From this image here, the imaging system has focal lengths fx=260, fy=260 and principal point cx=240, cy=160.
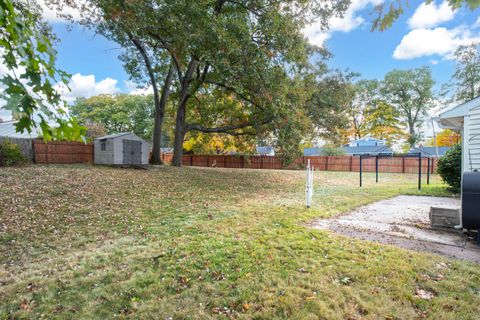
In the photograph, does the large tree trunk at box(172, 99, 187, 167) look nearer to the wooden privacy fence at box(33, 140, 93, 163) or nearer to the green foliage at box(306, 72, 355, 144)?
the wooden privacy fence at box(33, 140, 93, 163)

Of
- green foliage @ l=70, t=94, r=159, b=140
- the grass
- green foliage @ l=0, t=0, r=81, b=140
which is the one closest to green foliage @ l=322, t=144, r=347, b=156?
the grass

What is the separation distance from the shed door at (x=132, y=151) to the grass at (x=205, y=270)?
10095 mm

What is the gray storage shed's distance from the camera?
14.6m

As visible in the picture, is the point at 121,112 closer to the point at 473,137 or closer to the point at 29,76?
the point at 473,137

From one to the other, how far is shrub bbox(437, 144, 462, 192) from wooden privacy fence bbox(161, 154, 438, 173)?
28.3ft

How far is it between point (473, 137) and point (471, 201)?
185 centimetres

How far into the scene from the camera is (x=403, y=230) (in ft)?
14.1

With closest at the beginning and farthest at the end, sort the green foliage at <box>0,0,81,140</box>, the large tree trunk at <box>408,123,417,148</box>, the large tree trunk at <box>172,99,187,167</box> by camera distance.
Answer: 1. the green foliage at <box>0,0,81,140</box>
2. the large tree trunk at <box>172,99,187,167</box>
3. the large tree trunk at <box>408,123,417,148</box>

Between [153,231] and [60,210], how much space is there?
88.1 inches

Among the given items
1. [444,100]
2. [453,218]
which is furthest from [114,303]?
[444,100]

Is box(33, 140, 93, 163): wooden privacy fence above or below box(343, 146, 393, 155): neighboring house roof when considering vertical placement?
below

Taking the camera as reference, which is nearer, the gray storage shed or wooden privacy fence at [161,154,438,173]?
the gray storage shed

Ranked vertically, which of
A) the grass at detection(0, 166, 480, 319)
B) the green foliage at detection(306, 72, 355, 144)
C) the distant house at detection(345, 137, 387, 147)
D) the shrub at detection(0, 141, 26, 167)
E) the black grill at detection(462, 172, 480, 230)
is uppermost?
the green foliage at detection(306, 72, 355, 144)

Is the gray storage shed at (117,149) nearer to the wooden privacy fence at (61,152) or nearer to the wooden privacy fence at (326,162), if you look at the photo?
the wooden privacy fence at (61,152)
